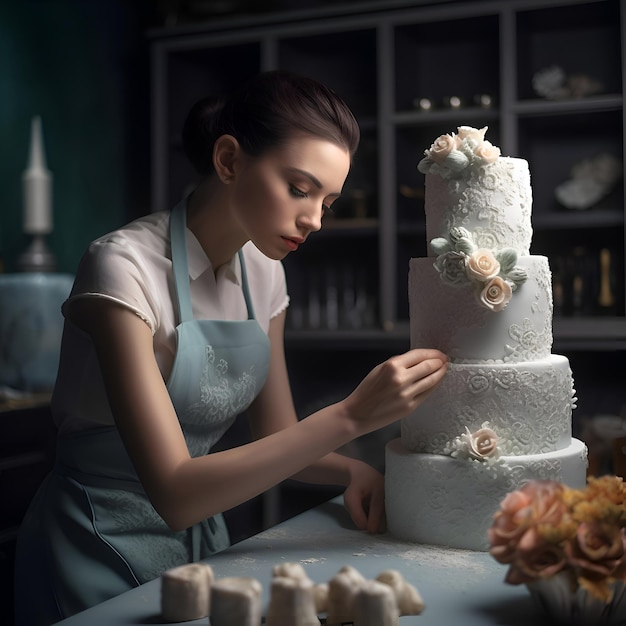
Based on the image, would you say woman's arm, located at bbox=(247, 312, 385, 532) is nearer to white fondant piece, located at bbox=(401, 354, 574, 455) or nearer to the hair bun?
white fondant piece, located at bbox=(401, 354, 574, 455)

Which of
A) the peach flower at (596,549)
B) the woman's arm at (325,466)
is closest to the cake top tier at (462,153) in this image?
the woman's arm at (325,466)

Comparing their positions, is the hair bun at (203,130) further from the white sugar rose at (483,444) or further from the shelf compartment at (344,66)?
the shelf compartment at (344,66)

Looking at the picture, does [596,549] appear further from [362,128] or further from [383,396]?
[362,128]

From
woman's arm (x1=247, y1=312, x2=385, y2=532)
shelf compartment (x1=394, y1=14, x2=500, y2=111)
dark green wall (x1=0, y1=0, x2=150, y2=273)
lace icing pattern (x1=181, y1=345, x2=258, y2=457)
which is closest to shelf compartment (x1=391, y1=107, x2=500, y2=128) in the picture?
shelf compartment (x1=394, y1=14, x2=500, y2=111)

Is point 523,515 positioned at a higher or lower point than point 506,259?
lower

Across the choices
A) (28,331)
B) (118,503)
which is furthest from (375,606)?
(28,331)

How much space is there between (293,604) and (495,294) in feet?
2.10

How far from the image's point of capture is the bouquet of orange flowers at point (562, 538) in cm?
94

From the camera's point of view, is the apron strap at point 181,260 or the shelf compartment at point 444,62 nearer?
the apron strap at point 181,260

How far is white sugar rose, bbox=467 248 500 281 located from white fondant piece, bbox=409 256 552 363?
0.14ft

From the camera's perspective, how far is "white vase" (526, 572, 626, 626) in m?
0.98

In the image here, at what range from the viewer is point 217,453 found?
1302 mm

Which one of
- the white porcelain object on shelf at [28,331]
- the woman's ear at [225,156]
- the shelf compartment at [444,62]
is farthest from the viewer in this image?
the shelf compartment at [444,62]

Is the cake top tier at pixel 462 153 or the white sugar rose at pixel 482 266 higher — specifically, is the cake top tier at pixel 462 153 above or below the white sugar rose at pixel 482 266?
above
